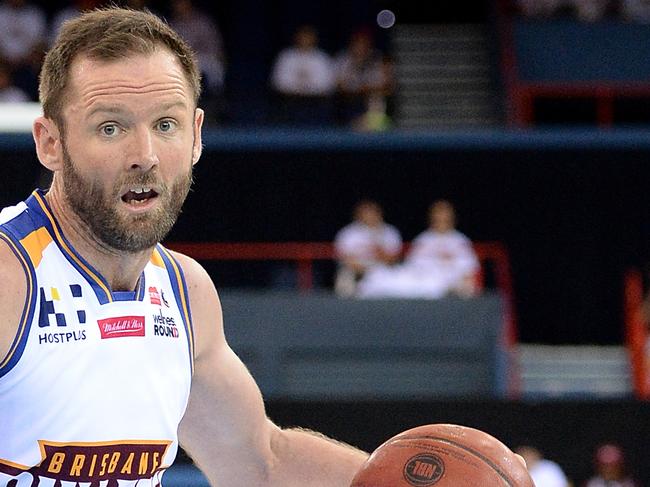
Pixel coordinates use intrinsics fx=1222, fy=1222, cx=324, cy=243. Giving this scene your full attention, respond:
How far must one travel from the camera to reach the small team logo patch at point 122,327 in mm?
2930

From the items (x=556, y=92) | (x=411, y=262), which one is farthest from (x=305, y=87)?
(x=411, y=262)

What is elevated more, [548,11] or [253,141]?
[548,11]

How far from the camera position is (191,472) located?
371 inches

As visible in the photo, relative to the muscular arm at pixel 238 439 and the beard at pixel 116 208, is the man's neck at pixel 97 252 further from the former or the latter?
the muscular arm at pixel 238 439

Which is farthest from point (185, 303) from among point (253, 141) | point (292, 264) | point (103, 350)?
point (292, 264)

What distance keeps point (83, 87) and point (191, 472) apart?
6.98 m

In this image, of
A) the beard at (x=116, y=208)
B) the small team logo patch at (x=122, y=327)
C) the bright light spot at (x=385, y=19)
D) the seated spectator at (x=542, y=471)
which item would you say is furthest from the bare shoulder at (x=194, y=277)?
the bright light spot at (x=385, y=19)

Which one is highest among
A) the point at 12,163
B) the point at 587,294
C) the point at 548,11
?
the point at 548,11

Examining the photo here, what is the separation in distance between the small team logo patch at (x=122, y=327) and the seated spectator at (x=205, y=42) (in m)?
12.1

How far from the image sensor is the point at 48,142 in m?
2.92

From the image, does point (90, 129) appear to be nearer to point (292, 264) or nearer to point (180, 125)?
point (180, 125)

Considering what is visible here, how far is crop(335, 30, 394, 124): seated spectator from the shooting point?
15.4 meters

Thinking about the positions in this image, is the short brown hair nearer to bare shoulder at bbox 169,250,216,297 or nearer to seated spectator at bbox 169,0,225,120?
bare shoulder at bbox 169,250,216,297

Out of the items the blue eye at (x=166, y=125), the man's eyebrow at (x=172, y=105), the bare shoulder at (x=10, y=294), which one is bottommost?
the bare shoulder at (x=10, y=294)
